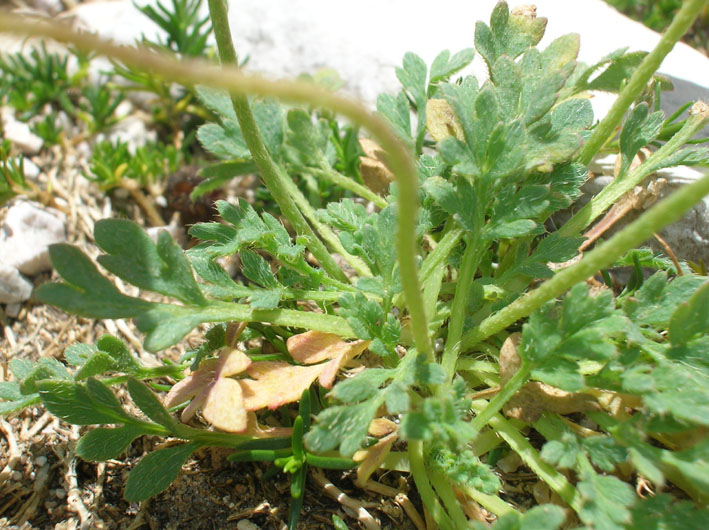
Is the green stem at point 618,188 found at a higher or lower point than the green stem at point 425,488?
higher

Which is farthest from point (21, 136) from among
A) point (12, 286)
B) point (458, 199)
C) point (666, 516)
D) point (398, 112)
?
point (666, 516)

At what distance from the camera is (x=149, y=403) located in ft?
5.49

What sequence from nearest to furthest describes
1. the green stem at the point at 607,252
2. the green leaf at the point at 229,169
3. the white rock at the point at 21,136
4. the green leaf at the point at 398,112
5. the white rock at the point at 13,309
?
1. the green stem at the point at 607,252
2. the green leaf at the point at 398,112
3. the green leaf at the point at 229,169
4. the white rock at the point at 13,309
5. the white rock at the point at 21,136

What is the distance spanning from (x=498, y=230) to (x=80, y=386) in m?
1.21

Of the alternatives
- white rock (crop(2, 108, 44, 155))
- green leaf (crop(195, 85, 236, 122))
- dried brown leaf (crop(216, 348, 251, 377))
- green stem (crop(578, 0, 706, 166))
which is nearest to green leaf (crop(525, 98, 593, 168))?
green stem (crop(578, 0, 706, 166))

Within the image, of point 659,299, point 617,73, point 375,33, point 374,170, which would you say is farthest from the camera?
point 375,33

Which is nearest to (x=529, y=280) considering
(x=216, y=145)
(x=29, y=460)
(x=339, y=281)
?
(x=339, y=281)

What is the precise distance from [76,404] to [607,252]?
1.40m

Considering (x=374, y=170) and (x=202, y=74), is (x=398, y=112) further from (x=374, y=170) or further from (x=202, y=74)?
(x=202, y=74)

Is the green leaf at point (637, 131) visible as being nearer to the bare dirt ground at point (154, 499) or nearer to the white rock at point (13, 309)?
the bare dirt ground at point (154, 499)

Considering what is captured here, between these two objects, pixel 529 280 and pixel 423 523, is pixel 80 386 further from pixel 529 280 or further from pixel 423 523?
pixel 529 280

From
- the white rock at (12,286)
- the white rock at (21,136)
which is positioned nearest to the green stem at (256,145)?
the white rock at (12,286)

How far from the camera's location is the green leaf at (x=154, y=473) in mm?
1679

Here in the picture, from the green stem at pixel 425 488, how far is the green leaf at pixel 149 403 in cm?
67
